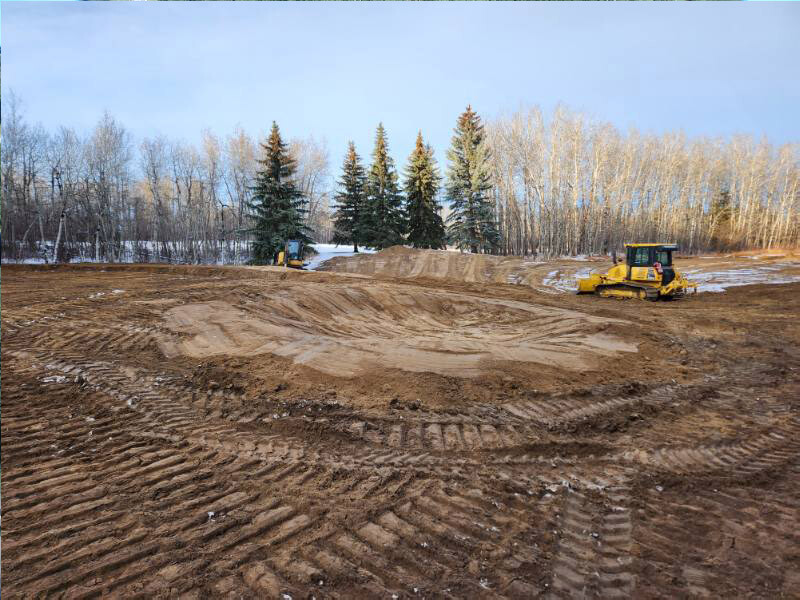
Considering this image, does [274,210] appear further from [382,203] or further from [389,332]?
[389,332]

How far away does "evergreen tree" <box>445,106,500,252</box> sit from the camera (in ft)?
110

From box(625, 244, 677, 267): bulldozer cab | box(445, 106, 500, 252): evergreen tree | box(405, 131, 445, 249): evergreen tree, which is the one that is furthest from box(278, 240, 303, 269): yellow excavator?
box(625, 244, 677, 267): bulldozer cab

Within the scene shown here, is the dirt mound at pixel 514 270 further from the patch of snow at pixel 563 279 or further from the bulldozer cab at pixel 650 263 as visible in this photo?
the bulldozer cab at pixel 650 263

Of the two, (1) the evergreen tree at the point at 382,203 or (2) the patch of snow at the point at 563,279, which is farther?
(1) the evergreen tree at the point at 382,203

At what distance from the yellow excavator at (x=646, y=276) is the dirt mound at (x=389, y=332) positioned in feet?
20.6

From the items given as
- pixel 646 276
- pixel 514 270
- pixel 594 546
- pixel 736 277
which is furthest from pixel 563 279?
pixel 594 546

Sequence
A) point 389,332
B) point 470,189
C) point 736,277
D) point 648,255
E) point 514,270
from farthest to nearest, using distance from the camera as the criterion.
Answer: point 470,189 → point 514,270 → point 736,277 → point 648,255 → point 389,332

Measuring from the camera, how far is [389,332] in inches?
394

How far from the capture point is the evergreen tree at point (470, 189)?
3362cm

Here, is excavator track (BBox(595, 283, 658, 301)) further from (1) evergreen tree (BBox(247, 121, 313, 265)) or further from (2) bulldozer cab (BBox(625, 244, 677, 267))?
(1) evergreen tree (BBox(247, 121, 313, 265))

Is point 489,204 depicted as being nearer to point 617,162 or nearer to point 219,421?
point 617,162

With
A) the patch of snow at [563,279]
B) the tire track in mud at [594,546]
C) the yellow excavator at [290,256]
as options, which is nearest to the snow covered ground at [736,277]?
the patch of snow at [563,279]

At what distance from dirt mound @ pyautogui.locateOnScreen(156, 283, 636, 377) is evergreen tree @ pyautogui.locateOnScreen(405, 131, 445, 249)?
870 inches

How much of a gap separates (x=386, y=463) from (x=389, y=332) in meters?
5.89
